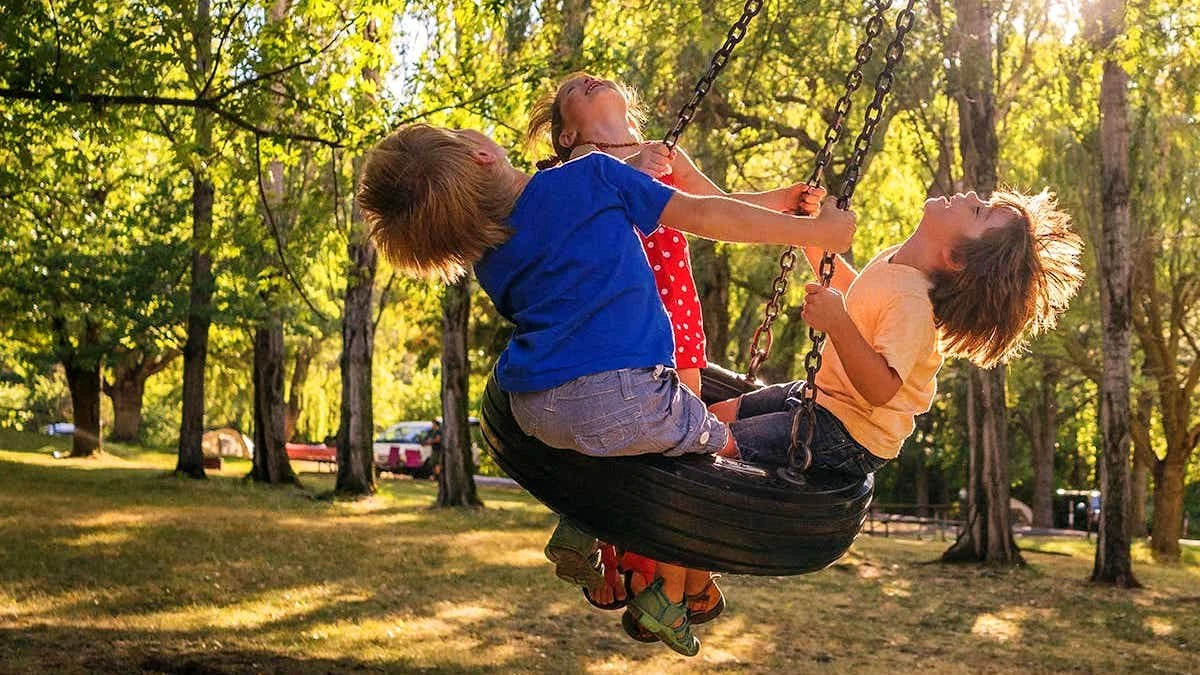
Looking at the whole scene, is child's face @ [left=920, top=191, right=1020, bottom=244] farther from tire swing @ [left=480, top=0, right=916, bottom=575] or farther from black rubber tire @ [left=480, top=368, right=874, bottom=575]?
black rubber tire @ [left=480, top=368, right=874, bottom=575]

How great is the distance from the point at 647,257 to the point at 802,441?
0.58 metres

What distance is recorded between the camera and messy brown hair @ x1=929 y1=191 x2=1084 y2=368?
3199 millimetres

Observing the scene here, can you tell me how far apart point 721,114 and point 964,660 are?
8647mm

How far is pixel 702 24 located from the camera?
10930 mm

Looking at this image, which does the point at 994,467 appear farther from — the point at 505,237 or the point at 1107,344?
the point at 505,237

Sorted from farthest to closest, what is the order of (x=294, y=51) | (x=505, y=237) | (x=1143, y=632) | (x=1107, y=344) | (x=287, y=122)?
(x=1107, y=344) → (x=1143, y=632) → (x=287, y=122) → (x=294, y=51) → (x=505, y=237)

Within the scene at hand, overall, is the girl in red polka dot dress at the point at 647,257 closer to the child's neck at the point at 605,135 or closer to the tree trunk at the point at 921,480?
the child's neck at the point at 605,135

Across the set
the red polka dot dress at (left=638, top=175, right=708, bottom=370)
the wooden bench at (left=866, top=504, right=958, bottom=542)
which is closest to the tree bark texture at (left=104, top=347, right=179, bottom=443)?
the wooden bench at (left=866, top=504, right=958, bottom=542)

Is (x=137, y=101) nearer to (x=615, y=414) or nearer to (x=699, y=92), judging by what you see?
(x=699, y=92)

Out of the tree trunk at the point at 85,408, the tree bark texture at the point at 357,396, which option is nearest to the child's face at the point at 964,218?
the tree bark texture at the point at 357,396

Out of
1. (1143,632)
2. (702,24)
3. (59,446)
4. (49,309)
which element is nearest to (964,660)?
(1143,632)

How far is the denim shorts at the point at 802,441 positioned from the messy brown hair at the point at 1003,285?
1.10 ft

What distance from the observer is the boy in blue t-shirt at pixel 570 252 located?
2762 millimetres

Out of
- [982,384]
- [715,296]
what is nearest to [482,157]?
[982,384]
